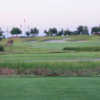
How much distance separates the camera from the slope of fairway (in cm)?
837

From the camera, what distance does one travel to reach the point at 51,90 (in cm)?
939

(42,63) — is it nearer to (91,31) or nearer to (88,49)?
(88,49)

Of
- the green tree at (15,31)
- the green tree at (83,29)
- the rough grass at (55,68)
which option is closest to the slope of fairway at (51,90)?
the rough grass at (55,68)

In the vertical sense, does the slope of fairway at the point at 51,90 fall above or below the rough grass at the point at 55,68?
above

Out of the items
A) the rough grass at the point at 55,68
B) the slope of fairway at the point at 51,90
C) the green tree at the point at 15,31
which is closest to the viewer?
the slope of fairway at the point at 51,90

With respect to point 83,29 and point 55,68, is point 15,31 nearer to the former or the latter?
point 83,29

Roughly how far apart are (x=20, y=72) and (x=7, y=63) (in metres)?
1.88

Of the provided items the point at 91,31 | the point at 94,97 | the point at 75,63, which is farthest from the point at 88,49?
the point at 91,31

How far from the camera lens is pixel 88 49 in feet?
107

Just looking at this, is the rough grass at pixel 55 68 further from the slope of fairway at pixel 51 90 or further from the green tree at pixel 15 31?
the green tree at pixel 15 31

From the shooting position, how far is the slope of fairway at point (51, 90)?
837 centimetres

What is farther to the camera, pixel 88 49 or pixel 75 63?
pixel 88 49

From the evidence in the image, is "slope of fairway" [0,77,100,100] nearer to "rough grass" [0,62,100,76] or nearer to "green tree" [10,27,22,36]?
"rough grass" [0,62,100,76]

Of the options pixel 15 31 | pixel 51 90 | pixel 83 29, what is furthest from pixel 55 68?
pixel 83 29
